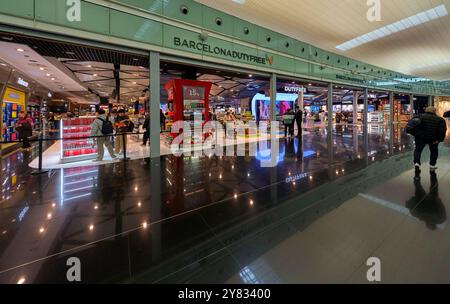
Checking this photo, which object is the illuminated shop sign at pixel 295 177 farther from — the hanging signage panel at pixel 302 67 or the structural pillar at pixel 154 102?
the hanging signage panel at pixel 302 67

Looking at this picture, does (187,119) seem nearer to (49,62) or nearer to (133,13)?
(133,13)

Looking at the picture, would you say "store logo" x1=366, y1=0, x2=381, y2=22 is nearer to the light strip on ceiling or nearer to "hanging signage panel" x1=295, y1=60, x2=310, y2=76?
the light strip on ceiling

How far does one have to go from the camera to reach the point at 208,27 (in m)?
9.10

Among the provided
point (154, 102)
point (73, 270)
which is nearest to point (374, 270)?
point (73, 270)

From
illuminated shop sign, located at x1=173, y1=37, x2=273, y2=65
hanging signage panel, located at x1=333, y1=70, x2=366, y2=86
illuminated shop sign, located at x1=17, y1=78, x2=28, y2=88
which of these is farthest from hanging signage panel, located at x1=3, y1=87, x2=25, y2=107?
hanging signage panel, located at x1=333, y1=70, x2=366, y2=86

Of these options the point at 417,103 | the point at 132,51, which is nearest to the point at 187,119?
the point at 132,51

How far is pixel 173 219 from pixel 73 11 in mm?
6432

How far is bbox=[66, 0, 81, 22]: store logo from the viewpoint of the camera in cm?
614

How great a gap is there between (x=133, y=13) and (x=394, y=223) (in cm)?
816

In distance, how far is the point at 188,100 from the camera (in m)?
10.1

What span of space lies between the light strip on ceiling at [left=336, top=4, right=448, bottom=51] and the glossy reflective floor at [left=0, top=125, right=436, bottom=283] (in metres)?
9.61

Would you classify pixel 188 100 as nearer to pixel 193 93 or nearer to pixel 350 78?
pixel 193 93

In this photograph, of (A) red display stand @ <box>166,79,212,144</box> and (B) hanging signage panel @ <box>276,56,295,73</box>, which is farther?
(B) hanging signage panel @ <box>276,56,295,73</box>

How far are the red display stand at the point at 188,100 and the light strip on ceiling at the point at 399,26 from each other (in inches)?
371
